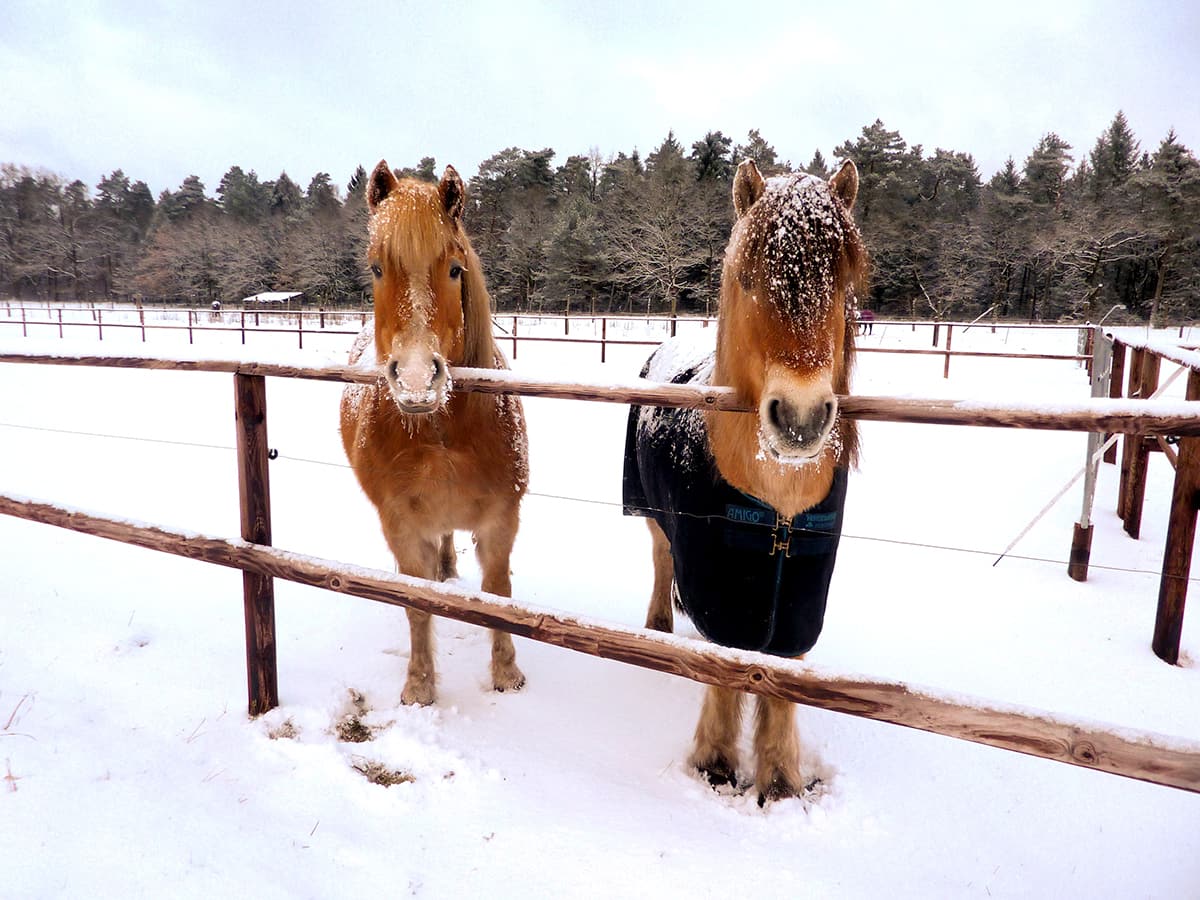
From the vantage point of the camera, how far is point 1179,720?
9.16ft

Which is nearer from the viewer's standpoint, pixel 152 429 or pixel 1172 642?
pixel 1172 642

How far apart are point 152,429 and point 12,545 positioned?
5325 mm

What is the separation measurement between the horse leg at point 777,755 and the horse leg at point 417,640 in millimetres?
1482

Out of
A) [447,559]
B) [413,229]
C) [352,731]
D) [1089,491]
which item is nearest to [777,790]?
[352,731]

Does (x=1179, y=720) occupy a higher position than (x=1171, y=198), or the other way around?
(x=1171, y=198)

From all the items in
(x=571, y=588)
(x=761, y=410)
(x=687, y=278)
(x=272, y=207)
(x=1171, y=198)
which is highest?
(x=272, y=207)

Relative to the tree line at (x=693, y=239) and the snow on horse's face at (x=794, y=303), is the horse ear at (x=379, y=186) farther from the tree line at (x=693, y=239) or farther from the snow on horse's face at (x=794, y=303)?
the tree line at (x=693, y=239)

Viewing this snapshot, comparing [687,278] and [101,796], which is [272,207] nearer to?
[687,278]

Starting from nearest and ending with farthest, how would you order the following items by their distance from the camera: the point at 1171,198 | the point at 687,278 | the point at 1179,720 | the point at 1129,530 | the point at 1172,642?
the point at 1179,720 → the point at 1172,642 → the point at 1129,530 → the point at 1171,198 → the point at 687,278

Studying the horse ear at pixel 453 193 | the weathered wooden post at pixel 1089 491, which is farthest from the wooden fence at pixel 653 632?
the weathered wooden post at pixel 1089 491

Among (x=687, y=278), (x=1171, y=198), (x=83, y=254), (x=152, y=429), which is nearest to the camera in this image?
(x=152, y=429)

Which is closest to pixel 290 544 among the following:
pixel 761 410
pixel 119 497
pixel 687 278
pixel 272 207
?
pixel 119 497

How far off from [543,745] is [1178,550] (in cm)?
329

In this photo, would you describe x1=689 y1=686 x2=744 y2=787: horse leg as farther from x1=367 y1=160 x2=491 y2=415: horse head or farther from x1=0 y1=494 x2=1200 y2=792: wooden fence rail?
x1=367 y1=160 x2=491 y2=415: horse head
